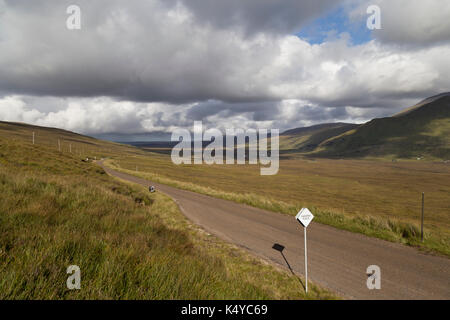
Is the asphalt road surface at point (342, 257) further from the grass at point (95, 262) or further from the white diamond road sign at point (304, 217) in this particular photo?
the white diamond road sign at point (304, 217)

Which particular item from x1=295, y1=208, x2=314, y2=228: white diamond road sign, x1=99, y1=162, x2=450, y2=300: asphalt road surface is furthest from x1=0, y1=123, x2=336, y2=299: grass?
x1=295, y1=208, x2=314, y2=228: white diamond road sign

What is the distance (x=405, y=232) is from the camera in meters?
11.5

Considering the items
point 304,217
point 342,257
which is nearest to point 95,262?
point 304,217

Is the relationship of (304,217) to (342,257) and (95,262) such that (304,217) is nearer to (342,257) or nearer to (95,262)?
(342,257)

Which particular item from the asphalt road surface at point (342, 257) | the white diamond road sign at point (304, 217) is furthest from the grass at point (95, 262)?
the white diamond road sign at point (304, 217)

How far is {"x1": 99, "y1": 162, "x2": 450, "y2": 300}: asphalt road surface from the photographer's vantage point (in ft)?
21.8

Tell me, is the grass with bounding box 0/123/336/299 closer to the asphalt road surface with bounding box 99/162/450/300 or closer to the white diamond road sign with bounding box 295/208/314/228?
the asphalt road surface with bounding box 99/162/450/300

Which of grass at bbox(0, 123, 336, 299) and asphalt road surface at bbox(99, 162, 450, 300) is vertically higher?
grass at bbox(0, 123, 336, 299)

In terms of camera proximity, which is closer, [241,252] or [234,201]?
[241,252]

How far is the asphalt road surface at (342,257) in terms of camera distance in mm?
6633

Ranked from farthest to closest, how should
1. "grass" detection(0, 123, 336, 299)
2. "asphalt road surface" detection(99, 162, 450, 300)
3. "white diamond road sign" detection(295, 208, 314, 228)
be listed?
"white diamond road sign" detection(295, 208, 314, 228)
"asphalt road surface" detection(99, 162, 450, 300)
"grass" detection(0, 123, 336, 299)
